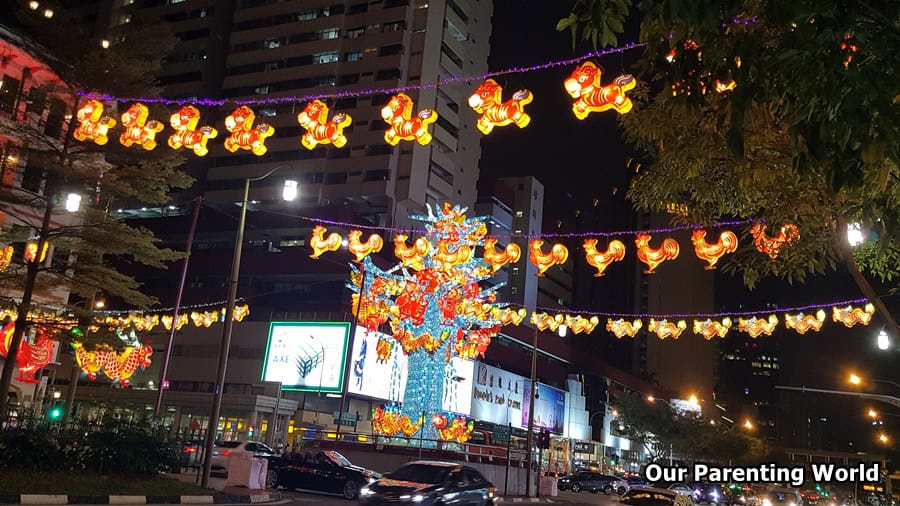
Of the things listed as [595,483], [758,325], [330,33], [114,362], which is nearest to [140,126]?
[114,362]

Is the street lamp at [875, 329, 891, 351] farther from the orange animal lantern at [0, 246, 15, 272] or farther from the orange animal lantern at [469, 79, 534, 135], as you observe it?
the orange animal lantern at [0, 246, 15, 272]

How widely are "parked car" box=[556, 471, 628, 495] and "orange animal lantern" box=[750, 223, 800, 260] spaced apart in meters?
39.3

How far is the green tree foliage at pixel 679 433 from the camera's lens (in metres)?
66.9

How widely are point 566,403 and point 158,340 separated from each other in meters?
43.2

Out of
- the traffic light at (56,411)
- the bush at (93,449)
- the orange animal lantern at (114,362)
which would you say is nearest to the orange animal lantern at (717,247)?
the bush at (93,449)

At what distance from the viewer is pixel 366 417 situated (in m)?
53.5

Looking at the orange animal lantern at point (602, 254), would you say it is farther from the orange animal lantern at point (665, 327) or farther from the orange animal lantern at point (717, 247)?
the orange animal lantern at point (665, 327)

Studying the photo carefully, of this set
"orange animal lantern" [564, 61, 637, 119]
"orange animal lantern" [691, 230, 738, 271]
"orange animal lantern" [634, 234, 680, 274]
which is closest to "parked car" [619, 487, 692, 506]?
"orange animal lantern" [691, 230, 738, 271]

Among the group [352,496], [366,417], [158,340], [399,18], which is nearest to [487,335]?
[352,496]

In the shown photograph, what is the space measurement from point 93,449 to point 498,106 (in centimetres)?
1274

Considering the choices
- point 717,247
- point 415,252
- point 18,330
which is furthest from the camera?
point 415,252

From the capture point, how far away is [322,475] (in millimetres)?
23922

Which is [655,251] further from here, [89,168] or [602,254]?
[89,168]

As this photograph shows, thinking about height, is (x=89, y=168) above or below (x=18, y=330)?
above
